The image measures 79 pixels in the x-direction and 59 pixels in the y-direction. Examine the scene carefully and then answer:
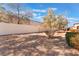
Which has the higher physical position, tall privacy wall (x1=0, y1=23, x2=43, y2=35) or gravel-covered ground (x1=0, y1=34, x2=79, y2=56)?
tall privacy wall (x1=0, y1=23, x2=43, y2=35)

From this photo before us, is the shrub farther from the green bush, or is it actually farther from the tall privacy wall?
the tall privacy wall

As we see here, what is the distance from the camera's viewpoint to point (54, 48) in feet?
10.5

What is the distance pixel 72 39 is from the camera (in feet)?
10.4

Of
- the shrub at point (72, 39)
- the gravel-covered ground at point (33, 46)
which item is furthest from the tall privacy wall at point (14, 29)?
the shrub at point (72, 39)

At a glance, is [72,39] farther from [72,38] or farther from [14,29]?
[14,29]

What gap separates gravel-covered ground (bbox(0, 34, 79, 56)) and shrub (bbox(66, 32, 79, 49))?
62 millimetres

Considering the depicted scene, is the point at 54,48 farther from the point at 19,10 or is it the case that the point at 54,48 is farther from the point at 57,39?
the point at 19,10

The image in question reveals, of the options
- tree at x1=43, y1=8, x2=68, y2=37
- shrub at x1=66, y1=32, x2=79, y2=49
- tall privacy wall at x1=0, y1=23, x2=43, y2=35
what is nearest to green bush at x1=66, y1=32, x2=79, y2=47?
shrub at x1=66, y1=32, x2=79, y2=49

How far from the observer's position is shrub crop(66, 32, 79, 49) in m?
3.15

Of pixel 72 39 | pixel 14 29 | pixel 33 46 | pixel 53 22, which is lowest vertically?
pixel 33 46

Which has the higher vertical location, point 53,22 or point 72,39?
point 53,22

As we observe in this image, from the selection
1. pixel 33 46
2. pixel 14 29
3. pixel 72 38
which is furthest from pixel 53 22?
pixel 14 29

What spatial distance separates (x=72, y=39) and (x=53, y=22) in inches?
15.1

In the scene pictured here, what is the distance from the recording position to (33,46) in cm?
321
